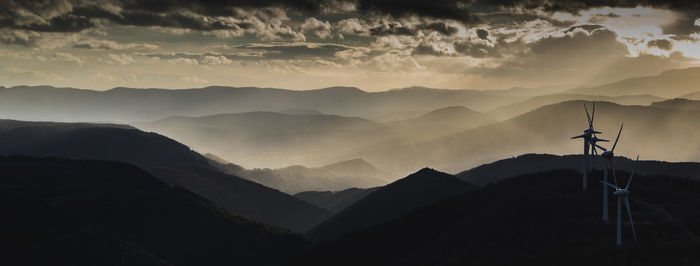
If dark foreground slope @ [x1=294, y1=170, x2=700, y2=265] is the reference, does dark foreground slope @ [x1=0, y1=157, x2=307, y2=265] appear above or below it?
below

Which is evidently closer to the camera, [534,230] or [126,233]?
[534,230]

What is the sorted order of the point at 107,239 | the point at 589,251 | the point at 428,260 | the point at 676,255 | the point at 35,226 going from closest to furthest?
the point at 676,255, the point at 589,251, the point at 428,260, the point at 107,239, the point at 35,226

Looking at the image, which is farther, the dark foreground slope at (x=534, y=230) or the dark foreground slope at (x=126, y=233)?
the dark foreground slope at (x=126, y=233)

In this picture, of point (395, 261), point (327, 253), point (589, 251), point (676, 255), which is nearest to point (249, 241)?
point (327, 253)

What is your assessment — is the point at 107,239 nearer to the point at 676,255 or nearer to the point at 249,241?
the point at 249,241

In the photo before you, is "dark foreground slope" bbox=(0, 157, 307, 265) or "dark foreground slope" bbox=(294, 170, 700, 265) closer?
"dark foreground slope" bbox=(294, 170, 700, 265)
